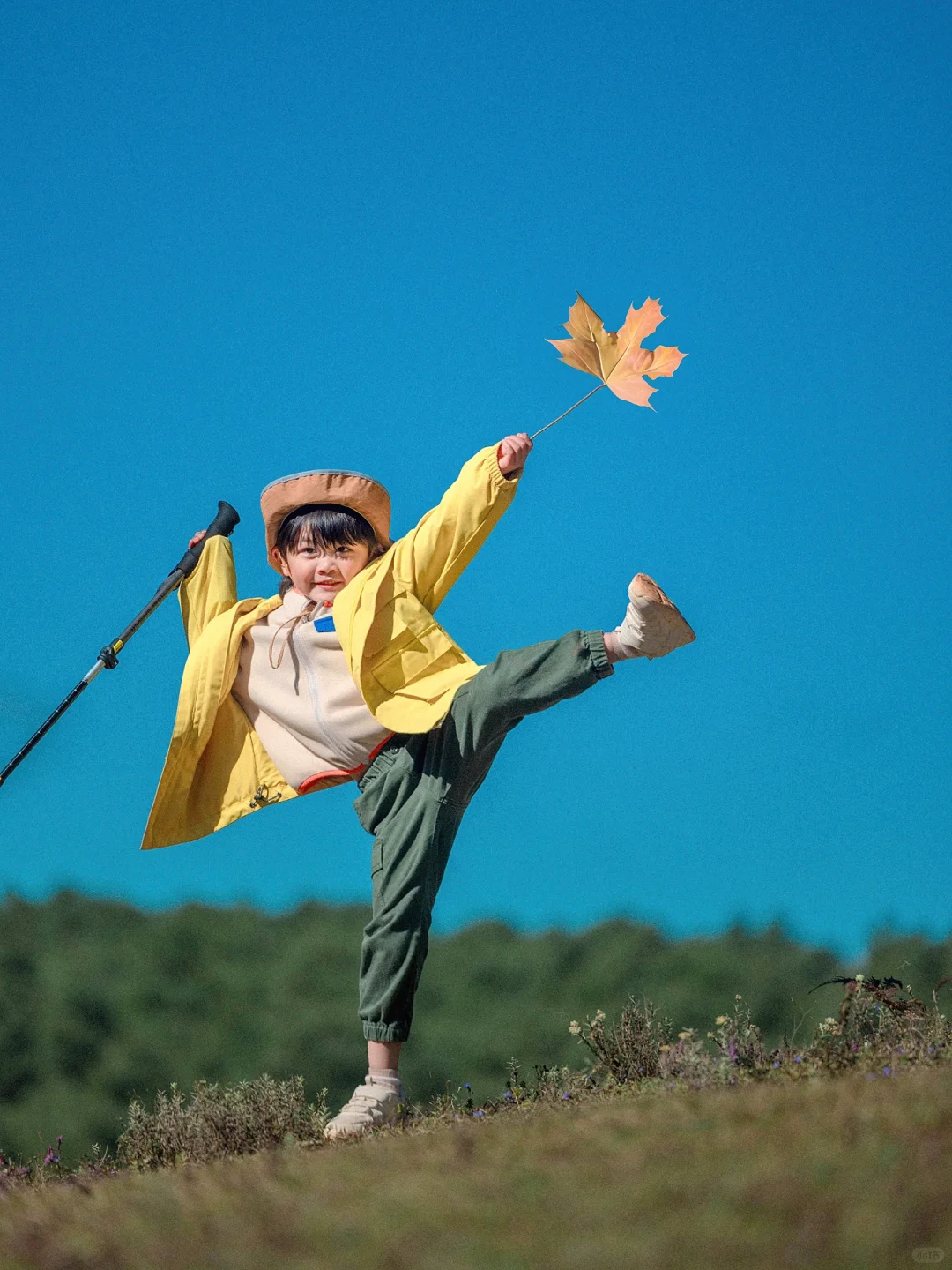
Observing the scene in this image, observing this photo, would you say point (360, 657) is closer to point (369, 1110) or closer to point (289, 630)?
point (289, 630)

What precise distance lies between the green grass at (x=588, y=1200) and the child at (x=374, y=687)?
1302 millimetres

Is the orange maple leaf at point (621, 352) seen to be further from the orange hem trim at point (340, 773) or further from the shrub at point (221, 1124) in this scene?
the shrub at point (221, 1124)

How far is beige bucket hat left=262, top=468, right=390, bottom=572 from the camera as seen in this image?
475 cm

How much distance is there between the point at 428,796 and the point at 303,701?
0.59 metres

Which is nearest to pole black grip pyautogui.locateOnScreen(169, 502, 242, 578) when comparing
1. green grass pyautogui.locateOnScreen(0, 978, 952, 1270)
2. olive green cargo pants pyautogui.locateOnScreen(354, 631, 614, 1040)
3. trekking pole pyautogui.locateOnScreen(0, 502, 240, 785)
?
trekking pole pyautogui.locateOnScreen(0, 502, 240, 785)

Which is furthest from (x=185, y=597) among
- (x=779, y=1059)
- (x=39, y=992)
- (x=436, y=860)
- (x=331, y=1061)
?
(x=39, y=992)

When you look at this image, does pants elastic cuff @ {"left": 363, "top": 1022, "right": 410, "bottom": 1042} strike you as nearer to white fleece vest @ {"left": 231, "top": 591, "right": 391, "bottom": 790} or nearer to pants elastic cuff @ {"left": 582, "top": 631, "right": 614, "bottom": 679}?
white fleece vest @ {"left": 231, "top": 591, "right": 391, "bottom": 790}

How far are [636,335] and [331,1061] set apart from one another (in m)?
6.74

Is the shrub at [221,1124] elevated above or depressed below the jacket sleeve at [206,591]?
below

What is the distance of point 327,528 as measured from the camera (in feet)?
15.6

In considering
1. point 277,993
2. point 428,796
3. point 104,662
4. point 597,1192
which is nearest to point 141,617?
point 104,662

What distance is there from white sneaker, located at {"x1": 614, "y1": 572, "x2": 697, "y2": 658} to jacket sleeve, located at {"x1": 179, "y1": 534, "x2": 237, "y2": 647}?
1.66 m

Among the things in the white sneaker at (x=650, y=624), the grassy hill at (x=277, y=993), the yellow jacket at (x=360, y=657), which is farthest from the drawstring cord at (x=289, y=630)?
the grassy hill at (x=277, y=993)

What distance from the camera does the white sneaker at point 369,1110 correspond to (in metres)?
3.90
